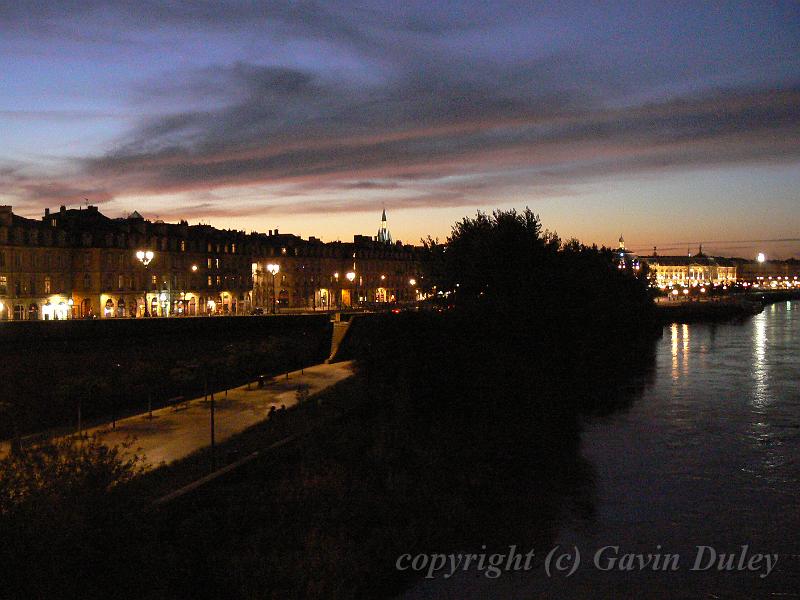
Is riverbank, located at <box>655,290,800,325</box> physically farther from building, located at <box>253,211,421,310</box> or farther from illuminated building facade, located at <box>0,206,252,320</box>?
illuminated building facade, located at <box>0,206,252,320</box>

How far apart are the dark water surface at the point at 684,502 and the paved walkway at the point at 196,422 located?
347 inches

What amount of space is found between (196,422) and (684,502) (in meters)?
14.3

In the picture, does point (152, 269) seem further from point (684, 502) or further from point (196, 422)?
point (684, 502)

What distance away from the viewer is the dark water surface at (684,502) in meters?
16.3

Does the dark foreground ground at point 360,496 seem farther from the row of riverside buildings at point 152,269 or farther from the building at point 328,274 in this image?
the building at point 328,274

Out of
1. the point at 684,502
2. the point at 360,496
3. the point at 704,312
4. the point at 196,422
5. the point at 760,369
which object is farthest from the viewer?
the point at 704,312

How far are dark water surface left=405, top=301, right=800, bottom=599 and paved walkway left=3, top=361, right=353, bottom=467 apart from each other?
28.9 ft

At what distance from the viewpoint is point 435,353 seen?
31.5 m

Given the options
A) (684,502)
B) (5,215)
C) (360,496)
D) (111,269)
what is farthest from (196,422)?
(111,269)

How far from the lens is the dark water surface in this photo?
53.4ft

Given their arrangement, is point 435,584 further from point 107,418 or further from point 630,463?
point 107,418

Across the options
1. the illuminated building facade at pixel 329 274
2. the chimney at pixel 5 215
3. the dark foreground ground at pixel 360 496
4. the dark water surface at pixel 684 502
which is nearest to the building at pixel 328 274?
the illuminated building facade at pixel 329 274

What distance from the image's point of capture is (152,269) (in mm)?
67438

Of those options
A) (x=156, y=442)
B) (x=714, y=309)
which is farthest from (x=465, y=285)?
(x=714, y=309)
